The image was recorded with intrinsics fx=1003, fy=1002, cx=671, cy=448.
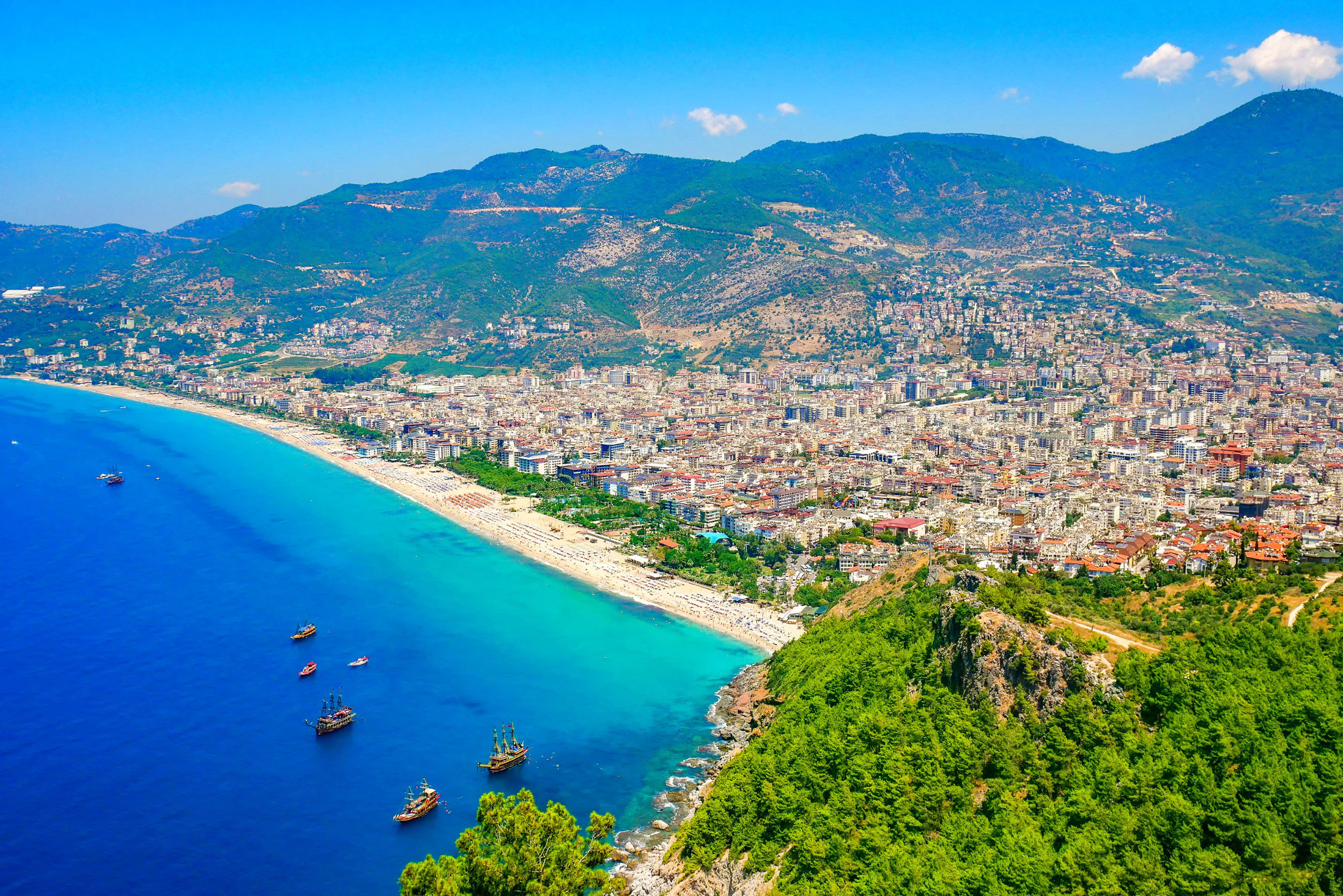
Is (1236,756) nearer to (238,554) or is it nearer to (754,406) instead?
(238,554)

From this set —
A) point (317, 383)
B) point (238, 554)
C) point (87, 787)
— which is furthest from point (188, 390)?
point (87, 787)

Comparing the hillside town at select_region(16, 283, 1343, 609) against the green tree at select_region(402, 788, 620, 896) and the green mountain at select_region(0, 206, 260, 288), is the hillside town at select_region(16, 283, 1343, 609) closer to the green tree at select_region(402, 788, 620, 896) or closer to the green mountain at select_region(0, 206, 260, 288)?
the green tree at select_region(402, 788, 620, 896)

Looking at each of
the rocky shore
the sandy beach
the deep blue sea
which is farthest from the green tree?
the sandy beach

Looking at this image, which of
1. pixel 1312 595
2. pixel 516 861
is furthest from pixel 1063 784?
pixel 1312 595

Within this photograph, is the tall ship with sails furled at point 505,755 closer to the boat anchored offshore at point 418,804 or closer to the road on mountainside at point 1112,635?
the boat anchored offshore at point 418,804

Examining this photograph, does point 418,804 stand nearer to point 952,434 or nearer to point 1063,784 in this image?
point 1063,784

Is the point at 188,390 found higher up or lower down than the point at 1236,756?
lower down
